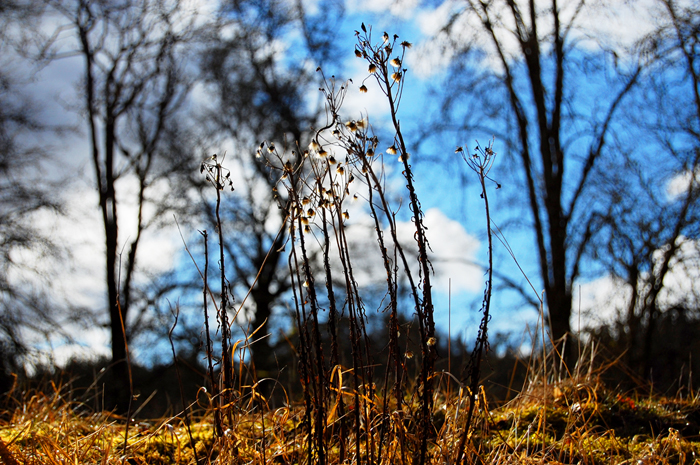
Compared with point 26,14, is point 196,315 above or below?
below

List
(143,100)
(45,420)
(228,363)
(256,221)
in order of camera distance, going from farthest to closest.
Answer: (256,221)
(143,100)
(45,420)
(228,363)

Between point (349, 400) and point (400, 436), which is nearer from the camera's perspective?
point (400, 436)

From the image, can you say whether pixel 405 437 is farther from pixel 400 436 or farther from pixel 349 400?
pixel 349 400

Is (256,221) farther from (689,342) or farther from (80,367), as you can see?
(689,342)

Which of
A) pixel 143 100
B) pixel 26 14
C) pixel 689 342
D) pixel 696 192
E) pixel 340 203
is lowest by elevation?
pixel 689 342

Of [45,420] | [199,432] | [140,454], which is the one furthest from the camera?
[45,420]

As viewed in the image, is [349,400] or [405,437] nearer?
[405,437]

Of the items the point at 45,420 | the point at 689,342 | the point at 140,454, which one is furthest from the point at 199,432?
the point at 689,342

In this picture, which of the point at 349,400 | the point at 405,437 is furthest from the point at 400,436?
the point at 349,400

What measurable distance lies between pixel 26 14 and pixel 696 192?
9627mm

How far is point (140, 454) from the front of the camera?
2.35m

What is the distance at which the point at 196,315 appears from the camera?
8.70 metres

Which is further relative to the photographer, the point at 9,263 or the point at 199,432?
the point at 9,263

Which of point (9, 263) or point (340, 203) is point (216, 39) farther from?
point (340, 203)
